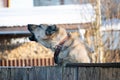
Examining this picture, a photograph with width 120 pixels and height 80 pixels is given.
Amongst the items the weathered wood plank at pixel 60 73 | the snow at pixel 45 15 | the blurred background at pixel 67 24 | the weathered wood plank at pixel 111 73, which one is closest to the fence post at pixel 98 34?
the blurred background at pixel 67 24

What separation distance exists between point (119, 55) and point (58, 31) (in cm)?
494

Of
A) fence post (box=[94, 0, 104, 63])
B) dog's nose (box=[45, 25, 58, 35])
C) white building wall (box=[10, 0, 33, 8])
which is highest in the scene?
white building wall (box=[10, 0, 33, 8])

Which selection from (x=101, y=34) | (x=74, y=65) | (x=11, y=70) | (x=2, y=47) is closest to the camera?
(x=74, y=65)

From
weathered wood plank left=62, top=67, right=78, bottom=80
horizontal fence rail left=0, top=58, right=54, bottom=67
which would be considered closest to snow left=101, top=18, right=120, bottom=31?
horizontal fence rail left=0, top=58, right=54, bottom=67

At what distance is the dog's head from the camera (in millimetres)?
6590

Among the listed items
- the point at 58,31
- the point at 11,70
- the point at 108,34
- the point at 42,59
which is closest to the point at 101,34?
the point at 108,34

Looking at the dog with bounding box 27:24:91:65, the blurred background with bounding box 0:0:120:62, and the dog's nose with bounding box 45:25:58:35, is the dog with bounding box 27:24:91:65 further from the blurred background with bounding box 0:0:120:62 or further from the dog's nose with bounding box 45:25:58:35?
the blurred background with bounding box 0:0:120:62

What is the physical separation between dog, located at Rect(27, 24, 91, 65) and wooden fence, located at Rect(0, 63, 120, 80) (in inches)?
41.5

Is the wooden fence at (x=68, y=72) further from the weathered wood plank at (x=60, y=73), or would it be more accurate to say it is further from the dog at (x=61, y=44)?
the dog at (x=61, y=44)

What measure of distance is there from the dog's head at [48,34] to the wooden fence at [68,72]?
1.50m

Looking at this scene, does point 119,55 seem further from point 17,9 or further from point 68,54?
point 68,54

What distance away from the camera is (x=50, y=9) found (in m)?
12.8

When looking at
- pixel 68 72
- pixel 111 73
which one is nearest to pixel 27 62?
pixel 68 72

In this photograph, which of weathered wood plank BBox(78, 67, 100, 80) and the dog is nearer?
weathered wood plank BBox(78, 67, 100, 80)
